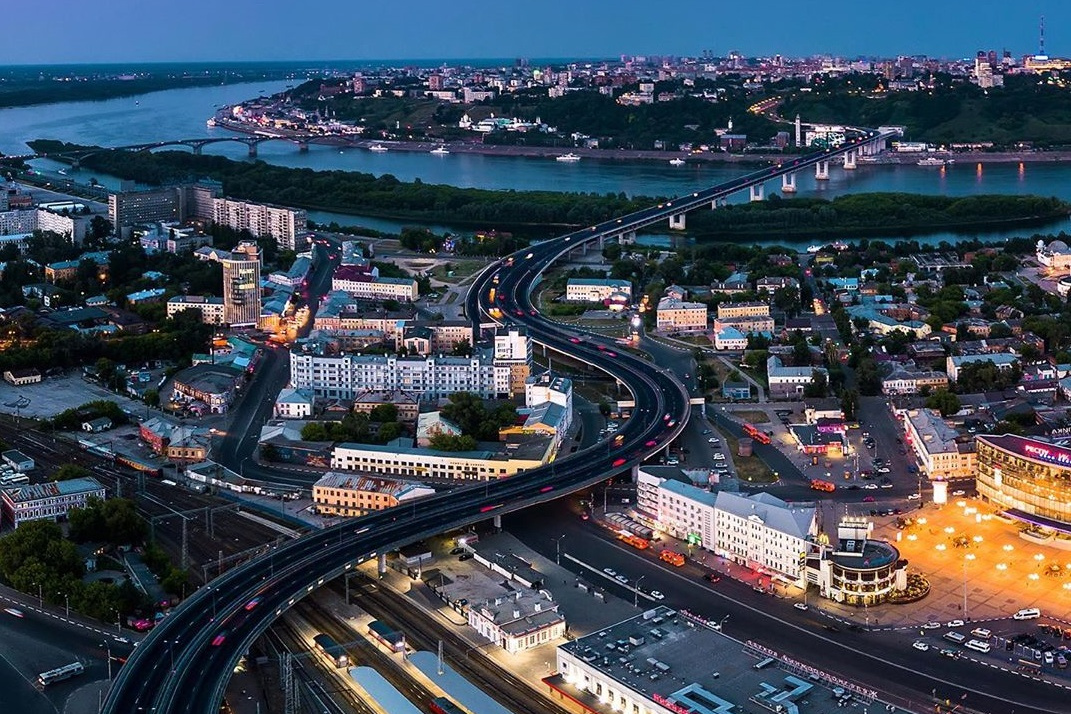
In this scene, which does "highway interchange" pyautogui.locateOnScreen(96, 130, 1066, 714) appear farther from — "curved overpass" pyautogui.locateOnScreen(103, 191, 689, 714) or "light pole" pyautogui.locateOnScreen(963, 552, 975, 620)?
"light pole" pyautogui.locateOnScreen(963, 552, 975, 620)

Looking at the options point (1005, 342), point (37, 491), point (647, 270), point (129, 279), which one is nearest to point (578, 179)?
point (647, 270)

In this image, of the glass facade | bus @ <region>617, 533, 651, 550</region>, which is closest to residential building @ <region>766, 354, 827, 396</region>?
the glass facade

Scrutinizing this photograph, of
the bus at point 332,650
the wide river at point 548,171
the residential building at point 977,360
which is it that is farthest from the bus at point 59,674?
the wide river at point 548,171

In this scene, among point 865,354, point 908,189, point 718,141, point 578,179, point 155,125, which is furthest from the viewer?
point 155,125

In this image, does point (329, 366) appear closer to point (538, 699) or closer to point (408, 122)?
point (538, 699)

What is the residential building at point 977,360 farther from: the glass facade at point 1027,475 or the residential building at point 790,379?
the glass facade at point 1027,475

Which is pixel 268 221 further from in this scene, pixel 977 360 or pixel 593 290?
pixel 977 360
